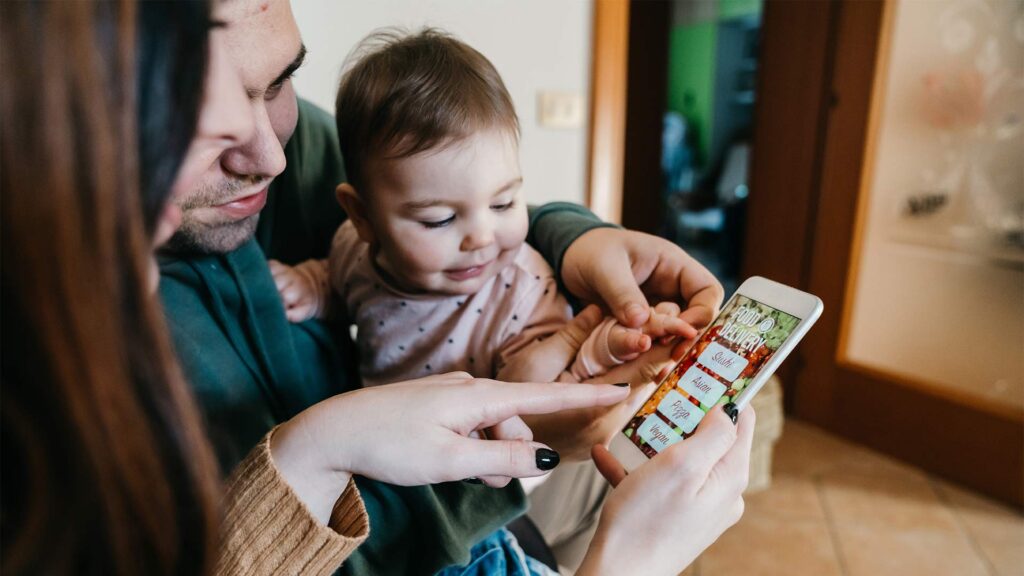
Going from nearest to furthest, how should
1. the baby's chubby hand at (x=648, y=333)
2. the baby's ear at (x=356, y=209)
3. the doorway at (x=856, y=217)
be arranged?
the baby's chubby hand at (x=648, y=333) → the baby's ear at (x=356, y=209) → the doorway at (x=856, y=217)

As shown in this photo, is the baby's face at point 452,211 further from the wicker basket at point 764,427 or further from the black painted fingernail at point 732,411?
the wicker basket at point 764,427

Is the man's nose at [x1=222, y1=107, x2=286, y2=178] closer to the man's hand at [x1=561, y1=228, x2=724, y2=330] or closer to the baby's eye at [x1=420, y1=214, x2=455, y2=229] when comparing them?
the baby's eye at [x1=420, y1=214, x2=455, y2=229]

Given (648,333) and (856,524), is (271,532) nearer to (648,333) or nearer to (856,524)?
(648,333)

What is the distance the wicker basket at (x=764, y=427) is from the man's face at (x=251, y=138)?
85 centimetres

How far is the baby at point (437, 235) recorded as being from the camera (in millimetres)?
500

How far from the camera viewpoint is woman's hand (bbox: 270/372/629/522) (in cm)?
40

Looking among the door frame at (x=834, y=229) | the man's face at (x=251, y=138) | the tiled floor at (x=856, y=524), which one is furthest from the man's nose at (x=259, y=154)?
the tiled floor at (x=856, y=524)

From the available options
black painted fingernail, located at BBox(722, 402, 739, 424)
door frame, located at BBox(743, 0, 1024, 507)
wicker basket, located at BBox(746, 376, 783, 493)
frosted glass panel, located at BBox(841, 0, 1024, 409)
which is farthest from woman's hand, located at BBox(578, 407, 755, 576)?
frosted glass panel, located at BBox(841, 0, 1024, 409)

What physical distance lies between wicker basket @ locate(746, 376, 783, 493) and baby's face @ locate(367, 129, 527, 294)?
0.65m

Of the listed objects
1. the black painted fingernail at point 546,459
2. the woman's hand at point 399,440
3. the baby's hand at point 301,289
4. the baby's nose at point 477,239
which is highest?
the baby's nose at point 477,239

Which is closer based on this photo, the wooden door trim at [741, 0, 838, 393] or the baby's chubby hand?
the baby's chubby hand

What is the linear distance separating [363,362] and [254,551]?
0.25 metres

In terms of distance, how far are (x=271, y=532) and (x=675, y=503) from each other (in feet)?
0.94

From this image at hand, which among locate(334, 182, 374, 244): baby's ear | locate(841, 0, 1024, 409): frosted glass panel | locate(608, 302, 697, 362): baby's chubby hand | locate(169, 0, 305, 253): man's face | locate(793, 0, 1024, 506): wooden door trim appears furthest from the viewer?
locate(841, 0, 1024, 409): frosted glass panel
